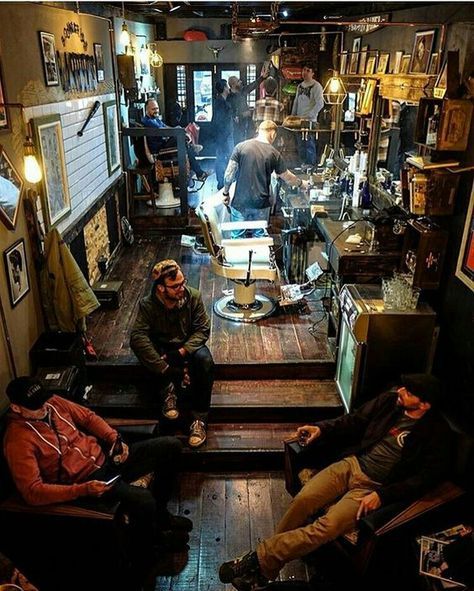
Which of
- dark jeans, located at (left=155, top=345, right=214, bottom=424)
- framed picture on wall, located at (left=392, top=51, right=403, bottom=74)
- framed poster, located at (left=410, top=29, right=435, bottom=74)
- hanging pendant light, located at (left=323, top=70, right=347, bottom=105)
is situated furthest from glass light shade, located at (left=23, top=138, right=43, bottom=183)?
hanging pendant light, located at (left=323, top=70, right=347, bottom=105)

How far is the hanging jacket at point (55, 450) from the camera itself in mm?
2562

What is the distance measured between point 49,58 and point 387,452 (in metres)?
3.66

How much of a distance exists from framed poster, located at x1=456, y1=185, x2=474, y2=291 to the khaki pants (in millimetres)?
1284

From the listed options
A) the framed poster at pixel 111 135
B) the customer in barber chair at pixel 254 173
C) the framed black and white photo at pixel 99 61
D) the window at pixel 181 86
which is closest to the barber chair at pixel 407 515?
the customer in barber chair at pixel 254 173

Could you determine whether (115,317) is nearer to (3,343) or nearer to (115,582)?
(3,343)

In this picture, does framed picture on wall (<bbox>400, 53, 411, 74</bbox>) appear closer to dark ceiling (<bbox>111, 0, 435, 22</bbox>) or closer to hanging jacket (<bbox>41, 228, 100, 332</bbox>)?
dark ceiling (<bbox>111, 0, 435, 22</bbox>)

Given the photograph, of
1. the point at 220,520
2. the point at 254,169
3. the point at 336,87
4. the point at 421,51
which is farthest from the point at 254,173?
the point at 220,520

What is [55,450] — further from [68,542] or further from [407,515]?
[407,515]

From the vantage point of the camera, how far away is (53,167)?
4.07m

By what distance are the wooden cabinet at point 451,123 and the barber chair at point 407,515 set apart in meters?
1.65

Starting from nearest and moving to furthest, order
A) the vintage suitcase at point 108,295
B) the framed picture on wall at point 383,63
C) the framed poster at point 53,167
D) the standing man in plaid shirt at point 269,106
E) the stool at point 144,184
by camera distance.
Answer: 1. the framed poster at point 53,167
2. the framed picture on wall at point 383,63
3. the vintage suitcase at point 108,295
4. the stool at point 144,184
5. the standing man in plaid shirt at point 269,106

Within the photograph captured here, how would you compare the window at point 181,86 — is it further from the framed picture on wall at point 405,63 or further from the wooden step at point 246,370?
the wooden step at point 246,370

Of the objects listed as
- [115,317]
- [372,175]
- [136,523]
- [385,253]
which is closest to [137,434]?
[136,523]

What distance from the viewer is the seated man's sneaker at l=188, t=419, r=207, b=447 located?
357 centimetres
